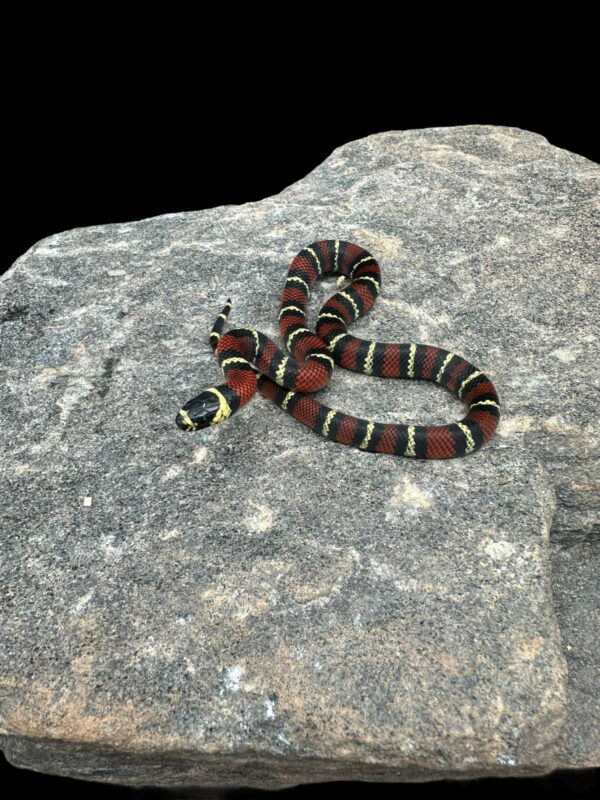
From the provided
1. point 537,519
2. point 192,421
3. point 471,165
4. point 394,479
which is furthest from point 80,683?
point 471,165

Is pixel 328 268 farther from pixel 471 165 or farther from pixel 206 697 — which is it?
pixel 206 697

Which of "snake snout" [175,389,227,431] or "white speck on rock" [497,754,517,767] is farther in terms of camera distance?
"snake snout" [175,389,227,431]

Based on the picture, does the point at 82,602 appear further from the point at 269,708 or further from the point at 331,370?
the point at 331,370

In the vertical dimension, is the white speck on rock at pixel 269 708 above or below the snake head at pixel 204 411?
below

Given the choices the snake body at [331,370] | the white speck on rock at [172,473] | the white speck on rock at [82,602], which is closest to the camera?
the white speck on rock at [82,602]

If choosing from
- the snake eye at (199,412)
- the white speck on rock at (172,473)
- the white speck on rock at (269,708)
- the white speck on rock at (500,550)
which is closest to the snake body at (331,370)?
the snake eye at (199,412)

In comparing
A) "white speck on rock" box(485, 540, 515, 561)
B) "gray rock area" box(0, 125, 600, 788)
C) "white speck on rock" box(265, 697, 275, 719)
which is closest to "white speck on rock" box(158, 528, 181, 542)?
"gray rock area" box(0, 125, 600, 788)

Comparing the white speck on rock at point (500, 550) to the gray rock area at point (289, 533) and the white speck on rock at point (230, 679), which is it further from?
the white speck on rock at point (230, 679)

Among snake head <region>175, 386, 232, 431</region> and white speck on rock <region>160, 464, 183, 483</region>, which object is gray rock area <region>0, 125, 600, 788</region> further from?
snake head <region>175, 386, 232, 431</region>
